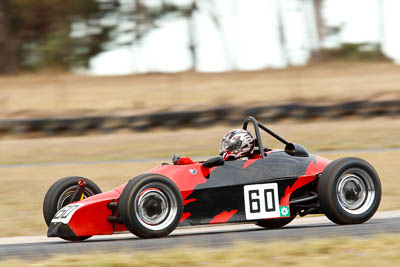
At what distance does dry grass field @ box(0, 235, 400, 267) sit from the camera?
17.3 feet

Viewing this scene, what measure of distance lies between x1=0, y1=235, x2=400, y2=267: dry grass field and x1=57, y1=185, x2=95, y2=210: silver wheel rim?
1.83m

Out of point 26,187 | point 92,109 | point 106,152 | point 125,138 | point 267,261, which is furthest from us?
point 92,109

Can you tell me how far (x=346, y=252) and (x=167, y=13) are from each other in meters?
30.1

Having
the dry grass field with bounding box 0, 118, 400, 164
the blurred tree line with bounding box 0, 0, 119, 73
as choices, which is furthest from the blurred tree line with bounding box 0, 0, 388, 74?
the dry grass field with bounding box 0, 118, 400, 164

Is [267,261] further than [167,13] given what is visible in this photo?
No

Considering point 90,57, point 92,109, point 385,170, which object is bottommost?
point 385,170

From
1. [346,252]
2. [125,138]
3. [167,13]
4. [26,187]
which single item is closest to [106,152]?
[125,138]

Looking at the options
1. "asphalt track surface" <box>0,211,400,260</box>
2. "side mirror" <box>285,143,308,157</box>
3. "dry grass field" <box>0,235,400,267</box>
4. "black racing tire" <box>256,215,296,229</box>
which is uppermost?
"side mirror" <box>285,143,308,157</box>

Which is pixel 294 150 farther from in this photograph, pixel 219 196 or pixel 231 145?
pixel 219 196

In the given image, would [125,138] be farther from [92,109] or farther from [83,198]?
[83,198]

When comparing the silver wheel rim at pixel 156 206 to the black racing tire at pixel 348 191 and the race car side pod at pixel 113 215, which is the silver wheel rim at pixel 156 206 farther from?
the black racing tire at pixel 348 191

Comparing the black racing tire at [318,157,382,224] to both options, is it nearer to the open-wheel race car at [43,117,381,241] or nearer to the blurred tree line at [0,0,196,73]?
the open-wheel race car at [43,117,381,241]

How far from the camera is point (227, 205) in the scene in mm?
7328

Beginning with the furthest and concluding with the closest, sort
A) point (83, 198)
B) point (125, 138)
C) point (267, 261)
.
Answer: point (125, 138)
point (83, 198)
point (267, 261)
